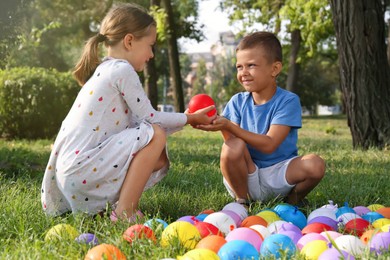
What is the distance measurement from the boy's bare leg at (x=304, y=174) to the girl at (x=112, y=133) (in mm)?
838

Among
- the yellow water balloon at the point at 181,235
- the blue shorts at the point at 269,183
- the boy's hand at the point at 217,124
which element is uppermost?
the boy's hand at the point at 217,124

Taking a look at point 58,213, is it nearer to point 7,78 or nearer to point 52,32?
point 7,78

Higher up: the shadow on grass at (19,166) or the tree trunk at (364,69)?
the tree trunk at (364,69)

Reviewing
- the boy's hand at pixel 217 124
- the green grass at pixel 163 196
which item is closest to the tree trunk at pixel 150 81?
the green grass at pixel 163 196

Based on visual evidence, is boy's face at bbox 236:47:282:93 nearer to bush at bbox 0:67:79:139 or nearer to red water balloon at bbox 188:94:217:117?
red water balloon at bbox 188:94:217:117

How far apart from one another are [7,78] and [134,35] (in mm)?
7478

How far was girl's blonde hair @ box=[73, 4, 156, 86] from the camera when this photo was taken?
3.29 meters

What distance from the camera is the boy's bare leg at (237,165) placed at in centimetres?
352

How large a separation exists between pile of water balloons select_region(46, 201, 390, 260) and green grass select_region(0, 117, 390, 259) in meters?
0.08

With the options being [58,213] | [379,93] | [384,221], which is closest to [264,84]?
[384,221]

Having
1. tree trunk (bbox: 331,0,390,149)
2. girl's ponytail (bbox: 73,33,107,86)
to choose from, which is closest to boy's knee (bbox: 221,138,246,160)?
girl's ponytail (bbox: 73,33,107,86)

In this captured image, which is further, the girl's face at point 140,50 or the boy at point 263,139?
the boy at point 263,139

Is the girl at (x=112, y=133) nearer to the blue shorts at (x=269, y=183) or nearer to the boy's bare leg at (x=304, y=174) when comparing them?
the blue shorts at (x=269, y=183)

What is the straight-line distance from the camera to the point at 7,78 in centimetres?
1005
